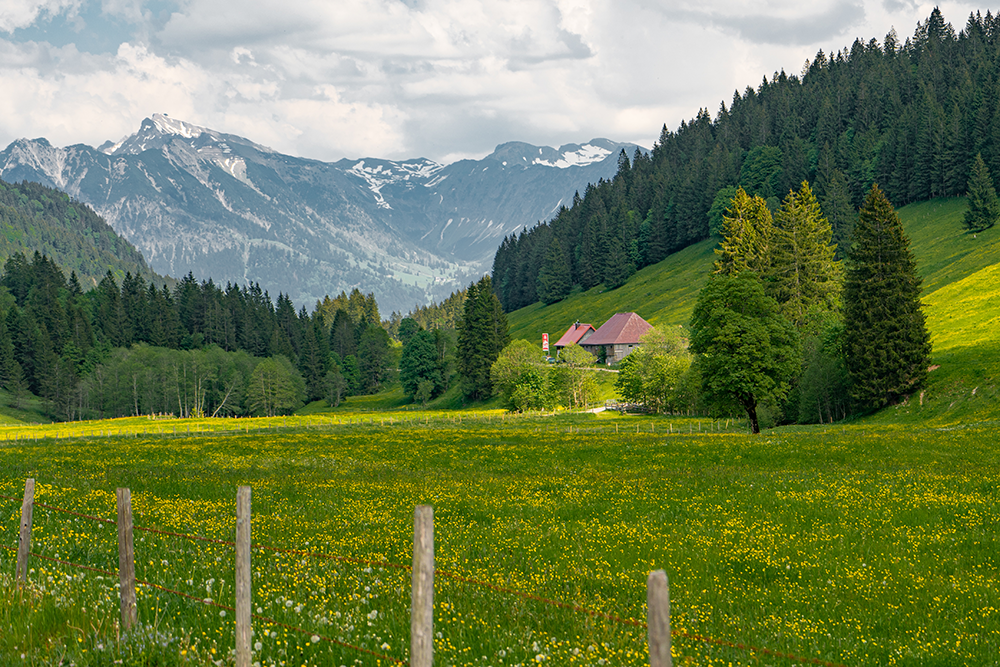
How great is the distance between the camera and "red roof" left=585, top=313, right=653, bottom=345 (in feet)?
504

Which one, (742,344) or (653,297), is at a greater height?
(653,297)

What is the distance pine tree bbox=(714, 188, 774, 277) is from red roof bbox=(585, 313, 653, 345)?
37.2 meters

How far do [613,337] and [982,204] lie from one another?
69.9 metres

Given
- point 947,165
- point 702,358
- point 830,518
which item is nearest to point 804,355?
point 702,358

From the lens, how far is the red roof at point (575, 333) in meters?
168

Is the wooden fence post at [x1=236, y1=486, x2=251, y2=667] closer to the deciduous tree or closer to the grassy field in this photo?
the grassy field

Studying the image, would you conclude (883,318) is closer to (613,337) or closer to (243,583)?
(243,583)

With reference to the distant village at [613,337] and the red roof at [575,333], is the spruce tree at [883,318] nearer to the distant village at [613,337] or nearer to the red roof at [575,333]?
the distant village at [613,337]

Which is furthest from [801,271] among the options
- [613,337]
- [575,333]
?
[575,333]

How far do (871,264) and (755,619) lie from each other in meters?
65.9

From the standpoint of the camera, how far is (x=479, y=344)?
477 feet

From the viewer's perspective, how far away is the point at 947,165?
6201 inches

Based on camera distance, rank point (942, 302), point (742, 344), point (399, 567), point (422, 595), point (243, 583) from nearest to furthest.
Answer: point (422, 595)
point (243, 583)
point (399, 567)
point (742, 344)
point (942, 302)

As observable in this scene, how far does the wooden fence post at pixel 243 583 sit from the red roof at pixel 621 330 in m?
145
